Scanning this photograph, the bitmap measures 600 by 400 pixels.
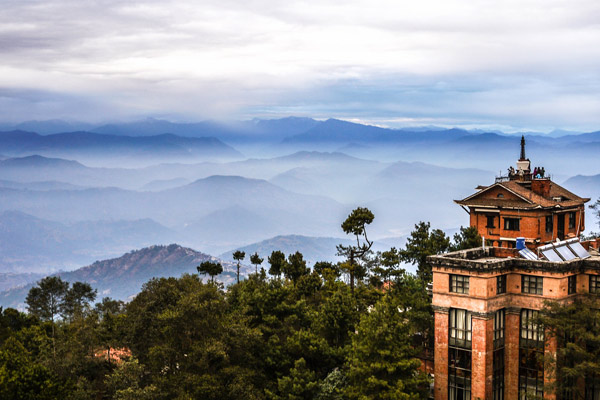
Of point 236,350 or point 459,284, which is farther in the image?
point 236,350

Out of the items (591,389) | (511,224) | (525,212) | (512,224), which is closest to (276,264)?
(511,224)

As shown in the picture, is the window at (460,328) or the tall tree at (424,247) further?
the tall tree at (424,247)

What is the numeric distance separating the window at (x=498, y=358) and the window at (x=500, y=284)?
5.23ft

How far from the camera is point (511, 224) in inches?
2446

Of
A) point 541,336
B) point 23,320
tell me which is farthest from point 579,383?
point 23,320

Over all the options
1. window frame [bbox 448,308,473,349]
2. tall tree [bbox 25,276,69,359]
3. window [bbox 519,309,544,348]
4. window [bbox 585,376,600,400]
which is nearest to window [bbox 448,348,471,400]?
window frame [bbox 448,308,473,349]

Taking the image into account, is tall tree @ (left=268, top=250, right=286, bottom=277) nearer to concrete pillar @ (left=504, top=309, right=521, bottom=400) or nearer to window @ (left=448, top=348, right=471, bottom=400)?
window @ (left=448, top=348, right=471, bottom=400)

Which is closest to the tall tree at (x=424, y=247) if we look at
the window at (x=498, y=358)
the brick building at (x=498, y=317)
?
the brick building at (x=498, y=317)

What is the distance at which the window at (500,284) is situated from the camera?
153 feet

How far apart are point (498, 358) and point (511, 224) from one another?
19.0m

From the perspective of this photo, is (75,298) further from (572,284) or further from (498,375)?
(572,284)

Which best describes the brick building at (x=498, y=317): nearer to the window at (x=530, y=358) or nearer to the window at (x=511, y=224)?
the window at (x=530, y=358)

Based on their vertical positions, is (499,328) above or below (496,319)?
below

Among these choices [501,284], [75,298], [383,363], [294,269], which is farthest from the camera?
[75,298]
